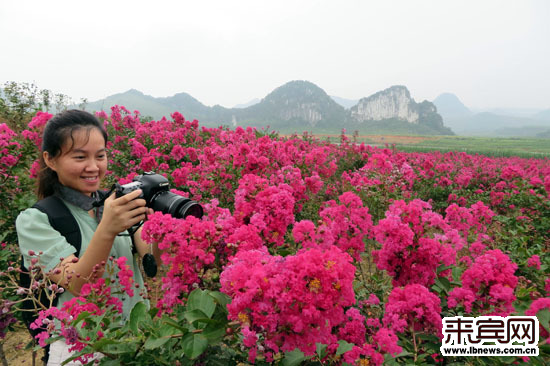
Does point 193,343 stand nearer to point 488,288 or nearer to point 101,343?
point 101,343

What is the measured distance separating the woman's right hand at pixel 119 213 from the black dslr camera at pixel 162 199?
77 mm

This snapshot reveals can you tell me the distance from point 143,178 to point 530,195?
5809 mm

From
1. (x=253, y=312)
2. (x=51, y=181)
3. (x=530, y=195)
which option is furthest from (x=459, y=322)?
(x=530, y=195)

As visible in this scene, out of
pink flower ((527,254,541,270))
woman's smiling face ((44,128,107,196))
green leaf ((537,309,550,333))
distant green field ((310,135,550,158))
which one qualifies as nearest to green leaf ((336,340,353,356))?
green leaf ((537,309,550,333))

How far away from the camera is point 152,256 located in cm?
145

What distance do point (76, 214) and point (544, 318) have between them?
7.80 feet

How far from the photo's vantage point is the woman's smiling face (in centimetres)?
144

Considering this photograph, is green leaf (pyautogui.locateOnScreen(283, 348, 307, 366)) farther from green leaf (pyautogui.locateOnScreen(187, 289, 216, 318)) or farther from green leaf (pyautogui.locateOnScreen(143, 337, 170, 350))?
green leaf (pyautogui.locateOnScreen(143, 337, 170, 350))

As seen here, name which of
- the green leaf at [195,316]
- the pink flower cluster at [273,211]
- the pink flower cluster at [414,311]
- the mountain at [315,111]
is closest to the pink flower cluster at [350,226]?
the pink flower cluster at [273,211]

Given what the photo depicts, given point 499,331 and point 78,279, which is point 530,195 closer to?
point 499,331

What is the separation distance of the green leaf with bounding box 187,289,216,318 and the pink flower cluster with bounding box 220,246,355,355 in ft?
0.29

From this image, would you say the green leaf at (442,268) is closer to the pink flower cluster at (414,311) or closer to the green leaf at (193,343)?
the pink flower cluster at (414,311)

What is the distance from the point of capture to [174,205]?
139 centimetres

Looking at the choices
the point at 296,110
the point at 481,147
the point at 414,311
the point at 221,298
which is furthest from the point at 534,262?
the point at 296,110
